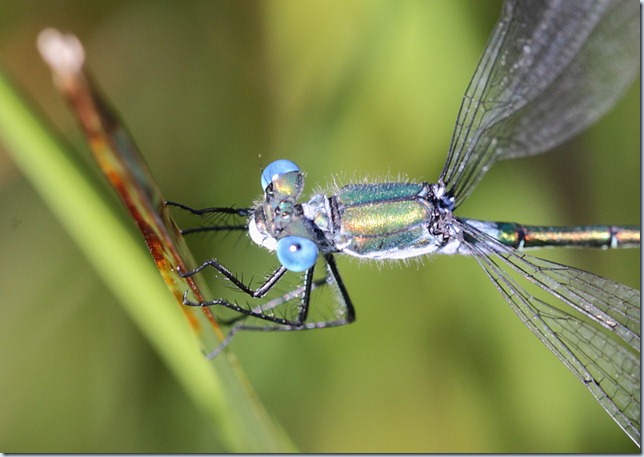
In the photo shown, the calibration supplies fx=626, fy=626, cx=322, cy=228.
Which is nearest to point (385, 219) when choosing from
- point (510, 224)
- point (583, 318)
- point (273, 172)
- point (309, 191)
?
point (309, 191)

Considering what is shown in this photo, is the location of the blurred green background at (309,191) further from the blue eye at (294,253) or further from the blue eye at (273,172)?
the blue eye at (294,253)

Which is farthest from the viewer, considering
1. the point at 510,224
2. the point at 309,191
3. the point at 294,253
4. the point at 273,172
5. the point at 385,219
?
the point at 510,224

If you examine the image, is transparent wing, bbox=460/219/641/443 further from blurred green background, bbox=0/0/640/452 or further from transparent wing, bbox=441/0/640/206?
transparent wing, bbox=441/0/640/206

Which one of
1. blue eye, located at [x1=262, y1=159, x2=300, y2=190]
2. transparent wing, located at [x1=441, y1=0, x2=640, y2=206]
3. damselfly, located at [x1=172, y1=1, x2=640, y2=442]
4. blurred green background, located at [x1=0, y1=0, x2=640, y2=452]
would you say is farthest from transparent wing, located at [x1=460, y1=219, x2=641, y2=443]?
blue eye, located at [x1=262, y1=159, x2=300, y2=190]

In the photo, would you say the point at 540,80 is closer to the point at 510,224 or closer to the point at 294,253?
the point at 510,224

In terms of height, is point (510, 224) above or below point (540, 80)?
below

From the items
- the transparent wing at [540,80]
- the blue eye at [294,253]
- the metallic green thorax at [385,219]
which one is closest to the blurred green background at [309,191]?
the transparent wing at [540,80]

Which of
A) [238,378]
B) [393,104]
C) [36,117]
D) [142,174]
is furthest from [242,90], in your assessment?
[142,174]

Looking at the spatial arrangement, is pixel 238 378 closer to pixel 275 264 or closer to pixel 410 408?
pixel 275 264
